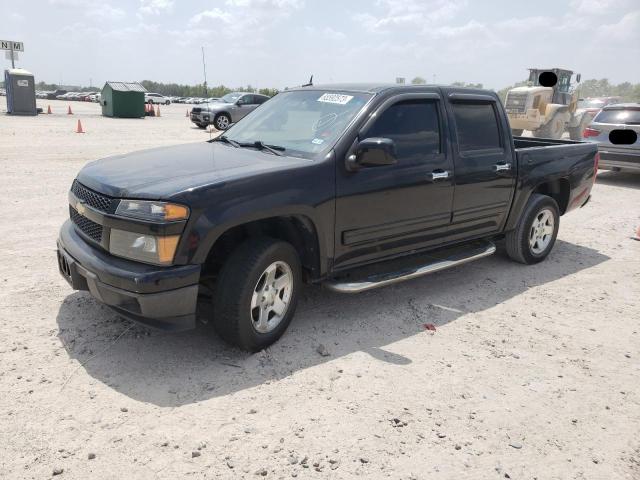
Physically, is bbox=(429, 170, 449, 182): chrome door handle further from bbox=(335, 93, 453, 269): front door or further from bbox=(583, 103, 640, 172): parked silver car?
bbox=(583, 103, 640, 172): parked silver car

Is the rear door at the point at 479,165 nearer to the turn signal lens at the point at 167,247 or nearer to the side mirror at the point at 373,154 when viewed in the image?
the side mirror at the point at 373,154

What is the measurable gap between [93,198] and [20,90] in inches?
991

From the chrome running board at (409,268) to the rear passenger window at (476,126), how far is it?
97 cm

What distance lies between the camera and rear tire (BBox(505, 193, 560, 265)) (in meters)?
5.78

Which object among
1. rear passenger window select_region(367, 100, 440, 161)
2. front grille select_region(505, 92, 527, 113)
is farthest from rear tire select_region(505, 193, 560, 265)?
front grille select_region(505, 92, 527, 113)

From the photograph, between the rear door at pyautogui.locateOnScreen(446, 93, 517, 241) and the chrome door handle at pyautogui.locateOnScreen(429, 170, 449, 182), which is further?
the rear door at pyautogui.locateOnScreen(446, 93, 517, 241)

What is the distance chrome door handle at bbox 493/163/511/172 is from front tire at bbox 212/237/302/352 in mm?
2379

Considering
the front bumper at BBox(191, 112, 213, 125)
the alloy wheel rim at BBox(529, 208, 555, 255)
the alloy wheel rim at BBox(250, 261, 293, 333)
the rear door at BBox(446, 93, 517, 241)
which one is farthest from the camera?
the front bumper at BBox(191, 112, 213, 125)

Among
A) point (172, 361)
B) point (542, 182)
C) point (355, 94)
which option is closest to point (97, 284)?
point (172, 361)

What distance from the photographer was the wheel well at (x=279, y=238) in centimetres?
375

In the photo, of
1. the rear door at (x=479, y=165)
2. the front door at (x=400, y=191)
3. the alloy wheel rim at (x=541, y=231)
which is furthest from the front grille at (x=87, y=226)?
the alloy wheel rim at (x=541, y=231)

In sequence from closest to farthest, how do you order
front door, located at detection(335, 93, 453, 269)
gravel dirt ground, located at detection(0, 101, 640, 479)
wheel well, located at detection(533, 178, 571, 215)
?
gravel dirt ground, located at detection(0, 101, 640, 479)
front door, located at detection(335, 93, 453, 269)
wheel well, located at detection(533, 178, 571, 215)

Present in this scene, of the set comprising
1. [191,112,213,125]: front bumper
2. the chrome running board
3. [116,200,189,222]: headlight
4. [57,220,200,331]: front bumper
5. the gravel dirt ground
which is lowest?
the gravel dirt ground

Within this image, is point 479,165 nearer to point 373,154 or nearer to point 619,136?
point 373,154
